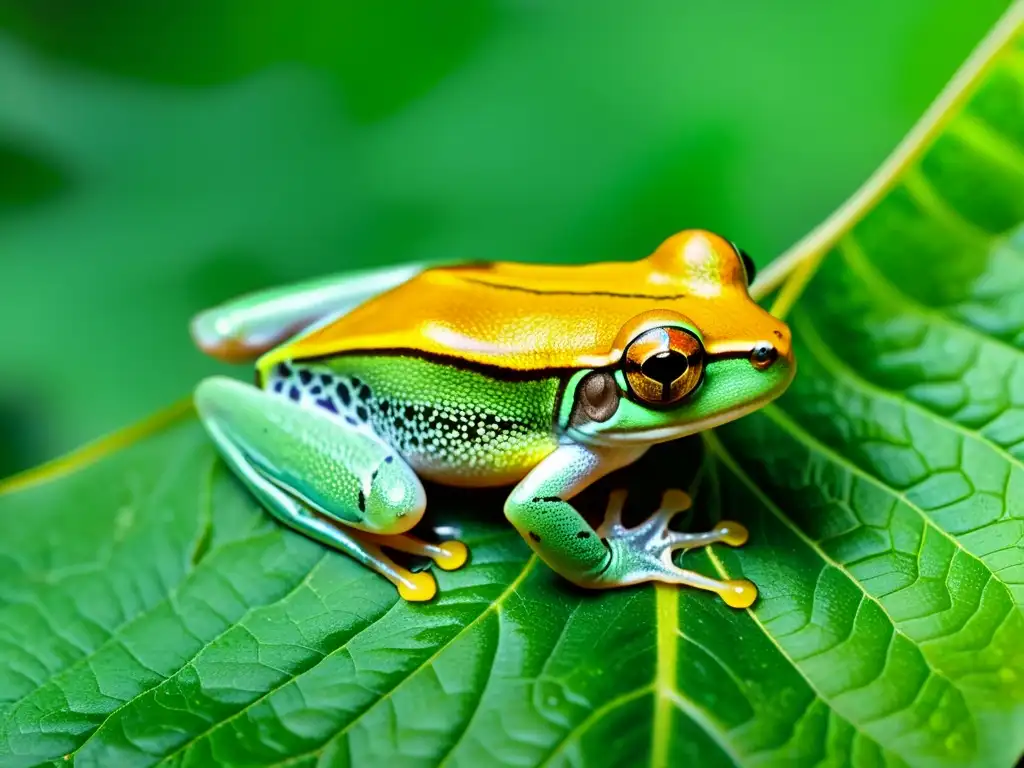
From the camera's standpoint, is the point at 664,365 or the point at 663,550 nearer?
the point at 664,365

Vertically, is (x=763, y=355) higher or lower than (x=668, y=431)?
higher

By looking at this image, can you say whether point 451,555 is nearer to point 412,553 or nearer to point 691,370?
point 412,553

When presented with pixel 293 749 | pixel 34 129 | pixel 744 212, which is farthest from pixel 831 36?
pixel 34 129

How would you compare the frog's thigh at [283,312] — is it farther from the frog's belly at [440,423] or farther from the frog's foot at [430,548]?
the frog's foot at [430,548]

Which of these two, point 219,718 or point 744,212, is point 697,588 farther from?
point 744,212

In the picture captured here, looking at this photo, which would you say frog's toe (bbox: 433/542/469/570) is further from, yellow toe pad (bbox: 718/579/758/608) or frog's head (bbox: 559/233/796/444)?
yellow toe pad (bbox: 718/579/758/608)

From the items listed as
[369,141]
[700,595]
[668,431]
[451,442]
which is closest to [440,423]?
[451,442]

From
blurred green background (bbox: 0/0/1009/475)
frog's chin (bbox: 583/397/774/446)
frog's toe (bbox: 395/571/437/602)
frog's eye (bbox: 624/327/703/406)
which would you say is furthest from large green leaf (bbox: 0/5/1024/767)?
blurred green background (bbox: 0/0/1009/475)
